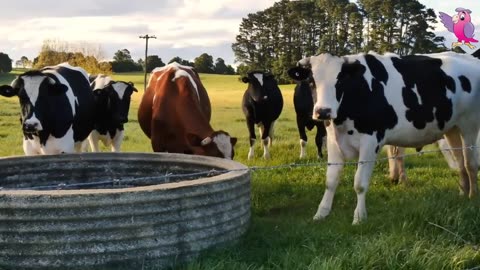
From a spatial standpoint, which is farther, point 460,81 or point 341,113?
point 460,81

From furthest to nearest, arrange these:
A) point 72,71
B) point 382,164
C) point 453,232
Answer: point 382,164 < point 72,71 < point 453,232

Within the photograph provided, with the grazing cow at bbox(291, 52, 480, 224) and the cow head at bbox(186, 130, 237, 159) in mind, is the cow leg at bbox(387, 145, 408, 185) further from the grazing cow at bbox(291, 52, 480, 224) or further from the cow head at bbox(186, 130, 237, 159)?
the cow head at bbox(186, 130, 237, 159)

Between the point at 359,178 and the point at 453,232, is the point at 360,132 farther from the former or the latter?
the point at 453,232

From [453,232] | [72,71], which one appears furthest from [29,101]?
[453,232]

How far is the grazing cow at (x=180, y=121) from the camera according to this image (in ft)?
26.1

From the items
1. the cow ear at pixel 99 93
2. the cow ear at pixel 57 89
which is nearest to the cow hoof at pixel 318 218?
the cow ear at pixel 57 89

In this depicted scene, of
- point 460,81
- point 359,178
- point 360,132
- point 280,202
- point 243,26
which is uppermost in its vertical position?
point 243,26

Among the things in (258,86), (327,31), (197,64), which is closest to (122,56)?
(197,64)

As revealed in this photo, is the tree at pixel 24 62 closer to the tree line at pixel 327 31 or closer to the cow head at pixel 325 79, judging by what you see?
the tree line at pixel 327 31

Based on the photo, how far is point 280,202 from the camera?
7781 millimetres

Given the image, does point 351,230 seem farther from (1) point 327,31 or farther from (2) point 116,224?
(1) point 327,31

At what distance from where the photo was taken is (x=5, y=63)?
5800 cm

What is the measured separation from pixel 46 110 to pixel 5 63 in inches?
2139

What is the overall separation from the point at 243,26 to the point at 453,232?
58635 mm
